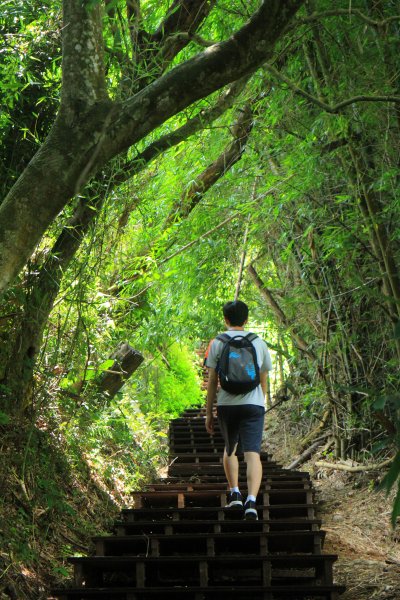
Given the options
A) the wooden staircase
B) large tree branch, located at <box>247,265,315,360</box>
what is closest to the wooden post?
the wooden staircase

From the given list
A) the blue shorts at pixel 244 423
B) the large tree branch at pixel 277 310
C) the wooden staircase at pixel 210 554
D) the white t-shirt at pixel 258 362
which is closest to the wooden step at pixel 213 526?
the wooden staircase at pixel 210 554

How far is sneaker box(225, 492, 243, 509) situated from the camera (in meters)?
4.71

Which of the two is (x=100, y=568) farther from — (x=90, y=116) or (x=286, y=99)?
(x=286, y=99)

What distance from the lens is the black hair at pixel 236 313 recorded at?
4.71m

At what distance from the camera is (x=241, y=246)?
322 inches

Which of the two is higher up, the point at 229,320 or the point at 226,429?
the point at 229,320

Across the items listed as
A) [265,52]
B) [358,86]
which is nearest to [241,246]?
[358,86]

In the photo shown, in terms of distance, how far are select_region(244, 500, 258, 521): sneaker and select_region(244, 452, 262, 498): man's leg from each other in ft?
0.24

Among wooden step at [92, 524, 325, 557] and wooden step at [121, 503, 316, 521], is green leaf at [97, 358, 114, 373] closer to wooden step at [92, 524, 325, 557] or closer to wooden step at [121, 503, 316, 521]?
wooden step at [121, 503, 316, 521]

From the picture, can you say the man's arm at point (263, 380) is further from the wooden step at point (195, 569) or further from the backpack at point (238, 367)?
the wooden step at point (195, 569)

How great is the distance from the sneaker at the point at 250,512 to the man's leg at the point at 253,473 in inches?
2.8

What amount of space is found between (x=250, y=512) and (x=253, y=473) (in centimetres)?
26

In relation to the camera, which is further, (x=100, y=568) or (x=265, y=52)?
(x=100, y=568)

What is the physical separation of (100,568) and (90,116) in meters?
2.19
